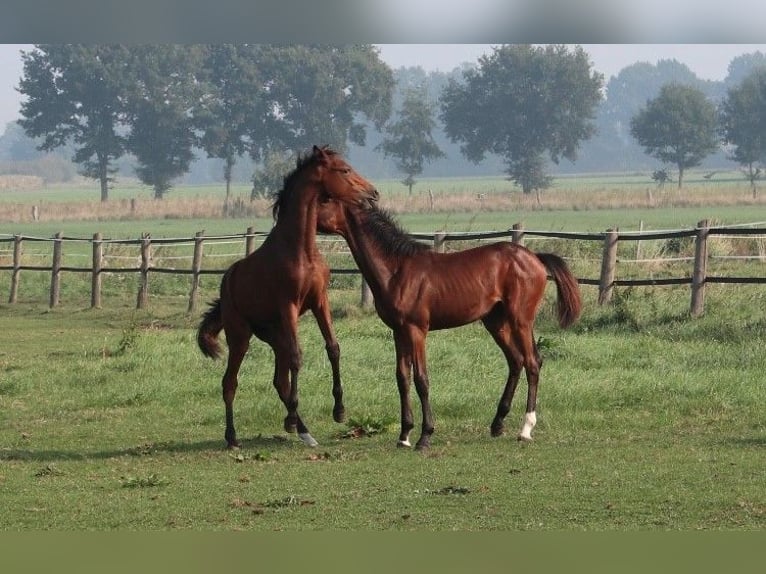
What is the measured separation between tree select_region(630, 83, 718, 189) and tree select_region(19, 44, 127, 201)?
31.5 metres

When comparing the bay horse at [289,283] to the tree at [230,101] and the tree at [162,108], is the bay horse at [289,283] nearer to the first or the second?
the tree at [230,101]

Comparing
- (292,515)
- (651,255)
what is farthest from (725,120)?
(292,515)

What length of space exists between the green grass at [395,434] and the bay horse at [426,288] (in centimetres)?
40

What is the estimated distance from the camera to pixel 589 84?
238 feet

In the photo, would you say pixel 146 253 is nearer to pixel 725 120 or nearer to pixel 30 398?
pixel 30 398

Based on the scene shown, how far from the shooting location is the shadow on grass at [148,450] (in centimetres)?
800

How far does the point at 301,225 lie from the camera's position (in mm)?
8047

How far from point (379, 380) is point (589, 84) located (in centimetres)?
6437

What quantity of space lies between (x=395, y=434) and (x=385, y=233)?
4.76 ft

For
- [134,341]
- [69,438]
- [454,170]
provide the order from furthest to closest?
[454,170] < [134,341] < [69,438]

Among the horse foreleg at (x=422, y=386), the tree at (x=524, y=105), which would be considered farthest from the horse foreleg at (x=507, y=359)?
the tree at (x=524, y=105)

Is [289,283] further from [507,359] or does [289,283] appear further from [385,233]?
[507,359]

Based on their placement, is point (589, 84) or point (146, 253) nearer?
point (146, 253)

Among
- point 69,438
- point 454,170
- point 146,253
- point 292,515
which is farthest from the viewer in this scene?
point 454,170
